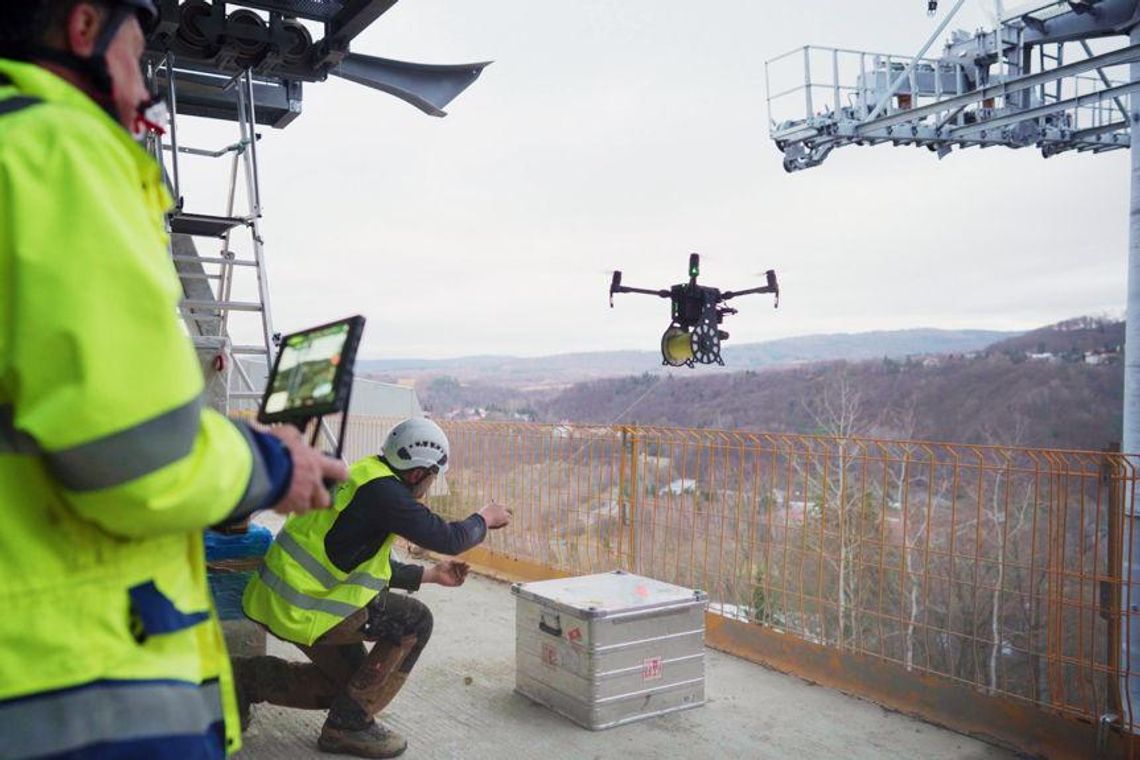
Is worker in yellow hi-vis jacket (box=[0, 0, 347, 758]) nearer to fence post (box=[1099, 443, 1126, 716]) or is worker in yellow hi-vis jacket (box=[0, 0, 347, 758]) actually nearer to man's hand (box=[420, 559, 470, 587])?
man's hand (box=[420, 559, 470, 587])

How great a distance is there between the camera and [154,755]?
1416 mm

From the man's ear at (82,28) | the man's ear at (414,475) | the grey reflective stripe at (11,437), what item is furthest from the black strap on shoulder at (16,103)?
the man's ear at (414,475)

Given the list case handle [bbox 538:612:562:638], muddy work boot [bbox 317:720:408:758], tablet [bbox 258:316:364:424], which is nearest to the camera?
tablet [bbox 258:316:364:424]

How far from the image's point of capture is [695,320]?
30.7 ft

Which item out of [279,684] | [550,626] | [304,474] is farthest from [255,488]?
[550,626]

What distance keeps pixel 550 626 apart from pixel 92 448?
414 cm

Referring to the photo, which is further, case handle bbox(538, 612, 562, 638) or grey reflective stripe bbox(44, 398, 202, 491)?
case handle bbox(538, 612, 562, 638)

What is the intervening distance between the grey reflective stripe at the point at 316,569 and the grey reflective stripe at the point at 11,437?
9.44ft

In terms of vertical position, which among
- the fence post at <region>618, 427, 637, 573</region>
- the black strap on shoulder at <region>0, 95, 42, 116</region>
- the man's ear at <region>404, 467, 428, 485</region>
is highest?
the black strap on shoulder at <region>0, 95, 42, 116</region>

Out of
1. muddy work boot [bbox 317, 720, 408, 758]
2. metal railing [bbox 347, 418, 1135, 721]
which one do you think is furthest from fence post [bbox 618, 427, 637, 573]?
muddy work boot [bbox 317, 720, 408, 758]

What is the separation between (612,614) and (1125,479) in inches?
104

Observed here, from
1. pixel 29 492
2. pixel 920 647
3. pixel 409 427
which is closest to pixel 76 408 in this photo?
pixel 29 492

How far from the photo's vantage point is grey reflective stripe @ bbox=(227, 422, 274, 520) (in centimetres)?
149

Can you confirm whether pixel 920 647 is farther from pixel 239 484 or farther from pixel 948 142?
pixel 948 142
